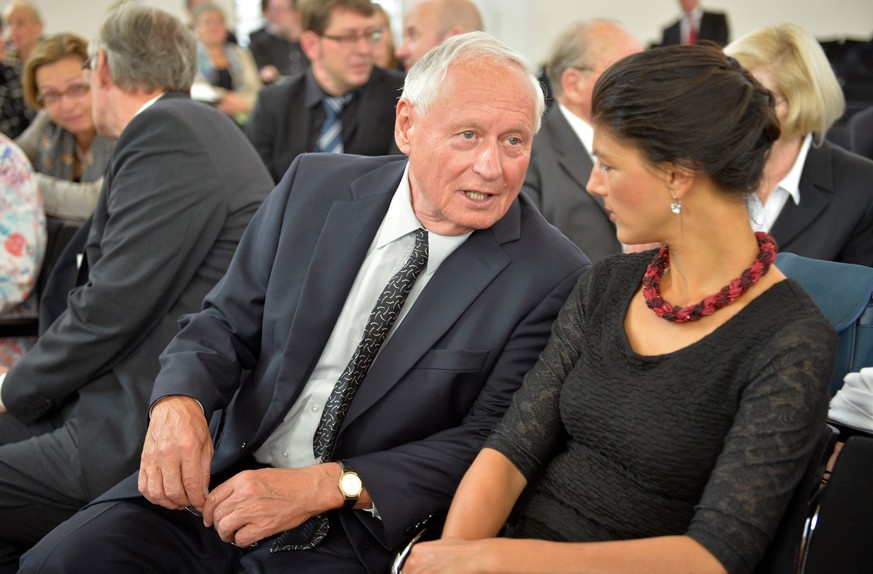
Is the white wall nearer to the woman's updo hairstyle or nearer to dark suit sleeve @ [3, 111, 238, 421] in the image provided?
dark suit sleeve @ [3, 111, 238, 421]

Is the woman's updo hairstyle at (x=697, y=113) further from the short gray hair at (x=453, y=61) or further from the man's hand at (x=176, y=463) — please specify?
the man's hand at (x=176, y=463)

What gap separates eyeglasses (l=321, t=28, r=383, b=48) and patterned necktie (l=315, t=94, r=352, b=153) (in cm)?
27

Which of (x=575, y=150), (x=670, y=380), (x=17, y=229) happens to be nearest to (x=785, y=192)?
(x=575, y=150)

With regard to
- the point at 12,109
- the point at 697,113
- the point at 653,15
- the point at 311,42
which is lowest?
the point at 12,109

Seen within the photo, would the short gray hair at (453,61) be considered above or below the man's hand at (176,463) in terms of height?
above

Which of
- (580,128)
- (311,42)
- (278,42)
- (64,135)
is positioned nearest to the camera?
(580,128)

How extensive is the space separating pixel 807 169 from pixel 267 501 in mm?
1889

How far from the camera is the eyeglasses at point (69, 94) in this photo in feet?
12.2

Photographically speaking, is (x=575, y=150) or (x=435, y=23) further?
(x=435, y=23)

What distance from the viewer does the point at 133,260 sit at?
91.6 inches

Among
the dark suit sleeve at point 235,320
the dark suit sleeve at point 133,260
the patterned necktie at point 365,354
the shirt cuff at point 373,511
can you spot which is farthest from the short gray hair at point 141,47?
the shirt cuff at point 373,511

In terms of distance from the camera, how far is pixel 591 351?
1.69 m

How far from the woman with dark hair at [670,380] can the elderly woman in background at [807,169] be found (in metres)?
1.09

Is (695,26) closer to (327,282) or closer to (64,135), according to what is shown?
(64,135)
